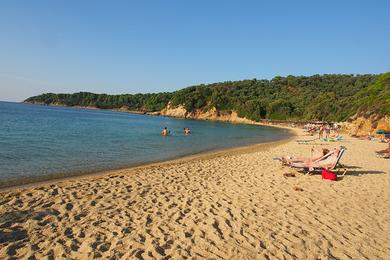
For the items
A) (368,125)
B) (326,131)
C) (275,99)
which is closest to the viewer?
(326,131)

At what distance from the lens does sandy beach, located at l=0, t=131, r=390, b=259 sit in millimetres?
5227

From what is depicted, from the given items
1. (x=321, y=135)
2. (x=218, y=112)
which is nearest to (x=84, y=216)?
(x=321, y=135)

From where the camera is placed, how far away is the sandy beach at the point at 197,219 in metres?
5.23

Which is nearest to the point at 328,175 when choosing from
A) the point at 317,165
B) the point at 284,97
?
the point at 317,165

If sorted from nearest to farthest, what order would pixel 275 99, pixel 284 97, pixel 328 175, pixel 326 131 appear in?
pixel 328 175 → pixel 326 131 → pixel 275 99 → pixel 284 97

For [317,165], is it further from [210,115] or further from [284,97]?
[284,97]

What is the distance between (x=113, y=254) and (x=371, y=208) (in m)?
7.03

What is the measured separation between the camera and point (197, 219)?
672cm

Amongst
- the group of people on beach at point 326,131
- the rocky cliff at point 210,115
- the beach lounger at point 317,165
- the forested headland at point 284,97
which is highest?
the forested headland at point 284,97

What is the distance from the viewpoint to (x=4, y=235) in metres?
5.47

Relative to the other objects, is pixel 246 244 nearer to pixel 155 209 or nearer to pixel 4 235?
pixel 155 209

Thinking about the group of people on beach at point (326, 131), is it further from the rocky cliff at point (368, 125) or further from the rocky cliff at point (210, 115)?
the rocky cliff at point (210, 115)

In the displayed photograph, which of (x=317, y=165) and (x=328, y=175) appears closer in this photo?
(x=328, y=175)

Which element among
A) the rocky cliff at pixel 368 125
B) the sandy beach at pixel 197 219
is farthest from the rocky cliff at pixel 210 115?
the sandy beach at pixel 197 219
